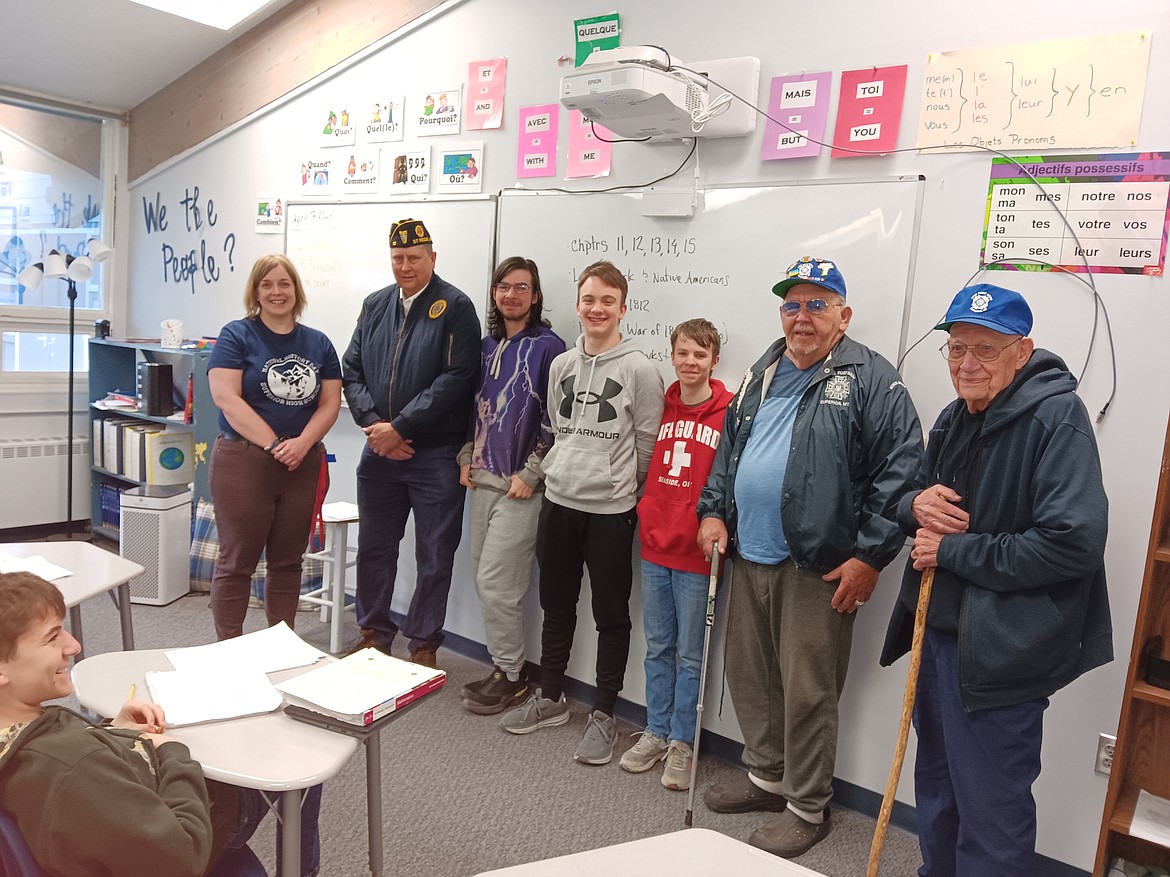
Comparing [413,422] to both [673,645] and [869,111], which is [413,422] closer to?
[673,645]

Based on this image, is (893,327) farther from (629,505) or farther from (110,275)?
(110,275)

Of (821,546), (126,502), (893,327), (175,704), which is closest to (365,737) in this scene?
(175,704)

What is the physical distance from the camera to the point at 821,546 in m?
2.32

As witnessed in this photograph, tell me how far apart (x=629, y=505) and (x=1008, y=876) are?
147 cm

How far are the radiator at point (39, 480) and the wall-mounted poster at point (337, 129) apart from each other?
2.48 m

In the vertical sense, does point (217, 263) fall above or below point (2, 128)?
below

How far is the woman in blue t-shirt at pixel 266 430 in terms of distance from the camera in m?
3.01

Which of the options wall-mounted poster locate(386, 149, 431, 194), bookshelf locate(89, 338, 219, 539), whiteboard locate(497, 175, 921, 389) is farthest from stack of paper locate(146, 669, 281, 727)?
bookshelf locate(89, 338, 219, 539)

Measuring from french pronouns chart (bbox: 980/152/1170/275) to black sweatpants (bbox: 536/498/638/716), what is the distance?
1.42 metres

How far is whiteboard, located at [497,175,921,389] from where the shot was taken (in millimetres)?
2520

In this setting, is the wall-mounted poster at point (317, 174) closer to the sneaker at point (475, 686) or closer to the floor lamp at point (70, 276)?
the floor lamp at point (70, 276)

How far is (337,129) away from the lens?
408cm

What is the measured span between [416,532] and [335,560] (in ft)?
1.55

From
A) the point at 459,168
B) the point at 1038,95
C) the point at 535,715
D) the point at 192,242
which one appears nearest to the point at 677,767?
the point at 535,715
